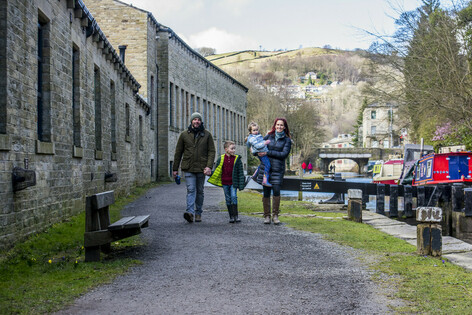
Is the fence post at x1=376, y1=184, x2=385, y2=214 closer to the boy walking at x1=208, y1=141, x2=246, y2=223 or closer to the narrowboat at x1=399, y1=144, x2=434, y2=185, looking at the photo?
the boy walking at x1=208, y1=141, x2=246, y2=223

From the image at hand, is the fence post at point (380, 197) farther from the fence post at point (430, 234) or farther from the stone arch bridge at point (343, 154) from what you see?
the stone arch bridge at point (343, 154)

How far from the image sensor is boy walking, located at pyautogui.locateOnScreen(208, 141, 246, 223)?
11.5 meters

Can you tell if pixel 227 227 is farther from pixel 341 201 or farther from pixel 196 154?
pixel 341 201

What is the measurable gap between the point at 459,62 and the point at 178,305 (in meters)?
23.0

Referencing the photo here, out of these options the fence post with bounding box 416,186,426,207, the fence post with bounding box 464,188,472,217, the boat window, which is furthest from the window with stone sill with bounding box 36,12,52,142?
the boat window

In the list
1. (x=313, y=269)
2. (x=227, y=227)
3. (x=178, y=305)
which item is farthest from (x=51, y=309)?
(x=227, y=227)

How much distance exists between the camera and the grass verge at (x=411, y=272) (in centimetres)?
518

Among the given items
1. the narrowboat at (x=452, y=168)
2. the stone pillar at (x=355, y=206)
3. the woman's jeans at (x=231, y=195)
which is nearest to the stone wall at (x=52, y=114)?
the woman's jeans at (x=231, y=195)

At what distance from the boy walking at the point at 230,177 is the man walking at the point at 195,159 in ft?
0.78

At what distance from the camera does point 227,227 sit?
10781 millimetres

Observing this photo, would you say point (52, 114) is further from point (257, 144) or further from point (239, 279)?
point (239, 279)

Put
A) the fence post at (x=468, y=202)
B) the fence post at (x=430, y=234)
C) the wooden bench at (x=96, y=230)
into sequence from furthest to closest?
the fence post at (x=468, y=202) → the fence post at (x=430, y=234) → the wooden bench at (x=96, y=230)

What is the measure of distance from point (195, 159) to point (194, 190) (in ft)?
1.99

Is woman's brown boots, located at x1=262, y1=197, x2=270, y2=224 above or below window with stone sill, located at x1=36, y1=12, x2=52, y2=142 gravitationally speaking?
below
